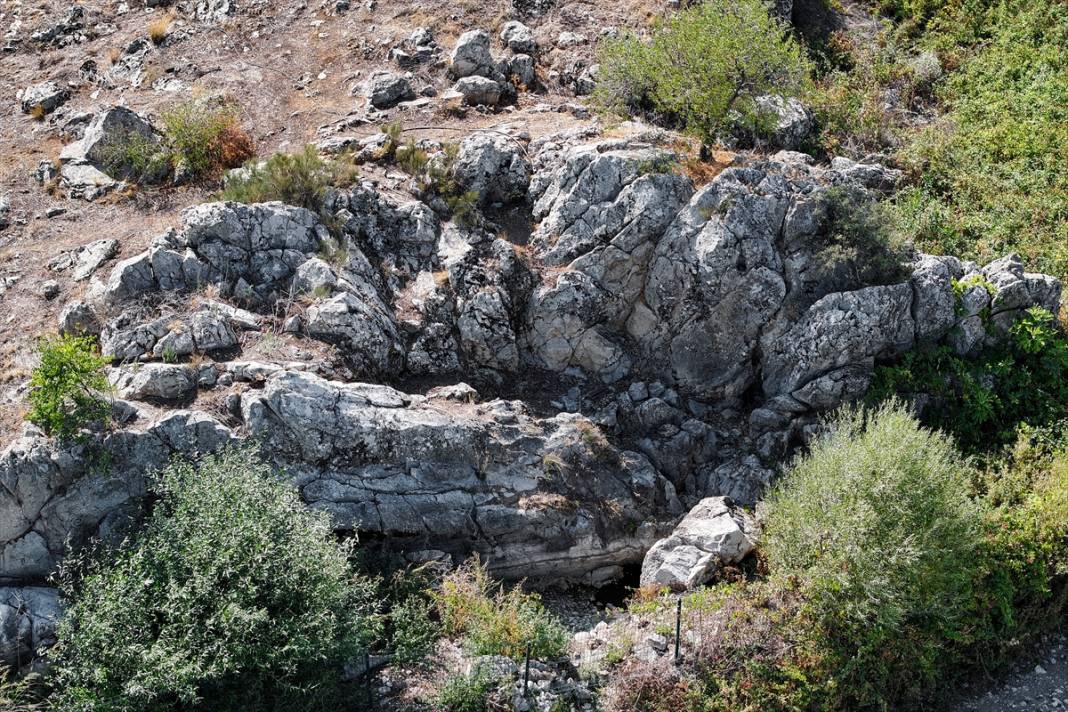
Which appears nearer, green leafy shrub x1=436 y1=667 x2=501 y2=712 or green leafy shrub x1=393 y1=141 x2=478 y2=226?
green leafy shrub x1=436 y1=667 x2=501 y2=712

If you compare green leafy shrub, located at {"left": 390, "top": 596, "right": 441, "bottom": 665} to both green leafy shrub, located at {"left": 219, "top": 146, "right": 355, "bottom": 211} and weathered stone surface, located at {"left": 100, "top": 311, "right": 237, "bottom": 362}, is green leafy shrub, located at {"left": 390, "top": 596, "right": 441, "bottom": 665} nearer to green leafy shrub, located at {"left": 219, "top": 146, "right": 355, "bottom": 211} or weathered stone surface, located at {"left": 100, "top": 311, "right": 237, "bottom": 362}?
weathered stone surface, located at {"left": 100, "top": 311, "right": 237, "bottom": 362}

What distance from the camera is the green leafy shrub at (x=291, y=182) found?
61.7 feet

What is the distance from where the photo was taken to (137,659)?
12164 millimetres

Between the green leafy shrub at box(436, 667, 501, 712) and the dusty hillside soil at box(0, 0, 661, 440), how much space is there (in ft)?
37.9

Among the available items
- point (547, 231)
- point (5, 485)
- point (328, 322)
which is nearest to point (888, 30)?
point (547, 231)

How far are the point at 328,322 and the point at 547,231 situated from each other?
5.39 meters

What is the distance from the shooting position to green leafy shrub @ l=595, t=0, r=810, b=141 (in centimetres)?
2041

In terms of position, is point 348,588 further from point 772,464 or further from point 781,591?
point 772,464

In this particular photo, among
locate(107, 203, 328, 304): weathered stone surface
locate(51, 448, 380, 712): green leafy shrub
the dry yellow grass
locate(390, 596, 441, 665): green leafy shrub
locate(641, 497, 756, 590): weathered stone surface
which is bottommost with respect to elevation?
locate(390, 596, 441, 665): green leafy shrub

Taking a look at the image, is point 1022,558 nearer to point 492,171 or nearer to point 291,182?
point 492,171

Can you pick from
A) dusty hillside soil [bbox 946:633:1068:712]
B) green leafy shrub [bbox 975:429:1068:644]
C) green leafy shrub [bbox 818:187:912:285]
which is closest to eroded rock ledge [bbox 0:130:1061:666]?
green leafy shrub [bbox 818:187:912:285]

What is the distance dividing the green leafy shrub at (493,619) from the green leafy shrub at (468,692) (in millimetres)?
467

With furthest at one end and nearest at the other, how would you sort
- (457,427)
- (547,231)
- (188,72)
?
(188,72) < (547,231) < (457,427)

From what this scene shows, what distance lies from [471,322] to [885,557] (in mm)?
9123
